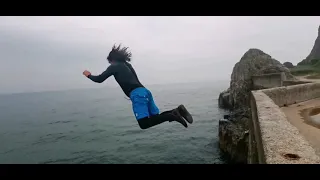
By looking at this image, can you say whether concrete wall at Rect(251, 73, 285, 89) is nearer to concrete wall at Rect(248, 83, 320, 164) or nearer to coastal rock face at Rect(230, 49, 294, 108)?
coastal rock face at Rect(230, 49, 294, 108)

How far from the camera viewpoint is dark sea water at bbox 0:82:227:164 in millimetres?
21547

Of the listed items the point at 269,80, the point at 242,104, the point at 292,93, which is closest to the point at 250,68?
the point at 242,104

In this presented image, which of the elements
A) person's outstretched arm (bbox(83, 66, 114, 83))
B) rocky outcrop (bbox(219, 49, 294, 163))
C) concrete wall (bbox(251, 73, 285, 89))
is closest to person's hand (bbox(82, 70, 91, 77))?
person's outstretched arm (bbox(83, 66, 114, 83))

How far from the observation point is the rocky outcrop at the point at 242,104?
14.9 m

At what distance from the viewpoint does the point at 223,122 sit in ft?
59.9

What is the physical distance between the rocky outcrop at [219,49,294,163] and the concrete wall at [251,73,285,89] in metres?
2.24

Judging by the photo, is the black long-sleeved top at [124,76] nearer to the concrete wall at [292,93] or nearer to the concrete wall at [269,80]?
the concrete wall at [292,93]

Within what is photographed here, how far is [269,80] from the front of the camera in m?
17.6

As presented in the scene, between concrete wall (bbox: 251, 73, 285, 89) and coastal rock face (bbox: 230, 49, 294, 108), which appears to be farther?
coastal rock face (bbox: 230, 49, 294, 108)

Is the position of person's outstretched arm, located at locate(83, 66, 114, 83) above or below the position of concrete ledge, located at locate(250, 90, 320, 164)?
above

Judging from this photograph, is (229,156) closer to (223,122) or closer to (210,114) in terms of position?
(223,122)
